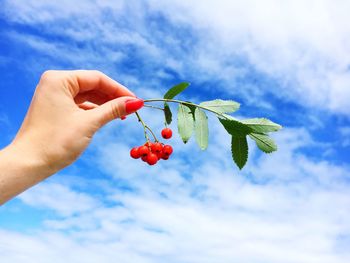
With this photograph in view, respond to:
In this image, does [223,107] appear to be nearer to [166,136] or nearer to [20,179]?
[166,136]

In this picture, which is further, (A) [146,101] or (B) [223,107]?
(B) [223,107]

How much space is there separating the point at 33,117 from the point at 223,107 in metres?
1.29

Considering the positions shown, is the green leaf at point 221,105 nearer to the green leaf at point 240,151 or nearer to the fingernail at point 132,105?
the green leaf at point 240,151

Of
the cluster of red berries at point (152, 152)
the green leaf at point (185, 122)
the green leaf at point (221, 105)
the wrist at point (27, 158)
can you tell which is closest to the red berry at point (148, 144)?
the cluster of red berries at point (152, 152)

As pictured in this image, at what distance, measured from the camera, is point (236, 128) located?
3.04 meters

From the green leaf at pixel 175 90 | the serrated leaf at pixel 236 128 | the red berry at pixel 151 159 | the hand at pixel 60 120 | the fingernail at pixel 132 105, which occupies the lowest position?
the hand at pixel 60 120

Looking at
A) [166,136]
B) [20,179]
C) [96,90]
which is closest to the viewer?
[20,179]

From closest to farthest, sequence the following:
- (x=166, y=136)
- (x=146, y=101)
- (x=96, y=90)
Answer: (x=146, y=101) < (x=96, y=90) < (x=166, y=136)

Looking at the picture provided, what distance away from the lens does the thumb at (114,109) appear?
245 cm

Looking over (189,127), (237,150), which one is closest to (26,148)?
(189,127)

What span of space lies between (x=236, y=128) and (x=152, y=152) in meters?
0.60

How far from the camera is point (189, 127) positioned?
10.2 ft

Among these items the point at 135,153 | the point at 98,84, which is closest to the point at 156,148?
the point at 135,153

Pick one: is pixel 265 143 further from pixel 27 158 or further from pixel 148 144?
pixel 27 158
